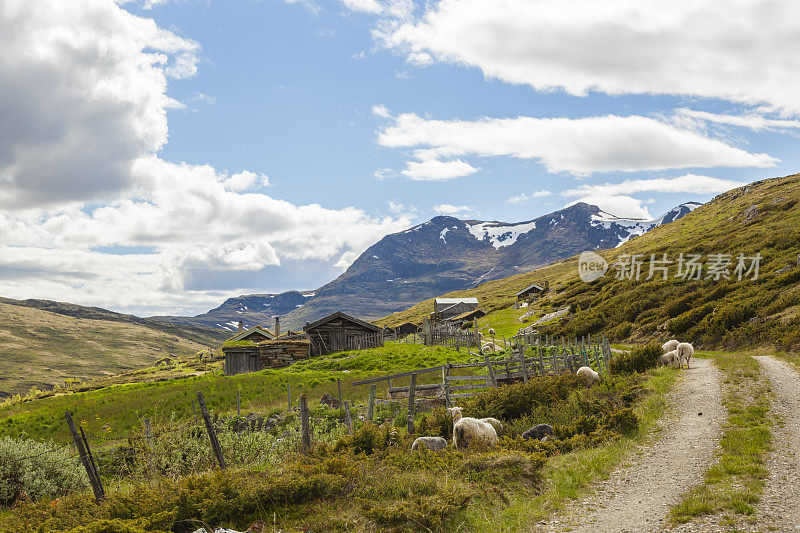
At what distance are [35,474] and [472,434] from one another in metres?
12.3

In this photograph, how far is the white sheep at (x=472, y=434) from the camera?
14531mm

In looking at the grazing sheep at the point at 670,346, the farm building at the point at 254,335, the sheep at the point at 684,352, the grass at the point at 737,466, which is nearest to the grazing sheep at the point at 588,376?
the grass at the point at 737,466

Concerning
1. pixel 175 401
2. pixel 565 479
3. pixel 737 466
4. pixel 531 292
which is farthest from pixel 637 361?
pixel 531 292

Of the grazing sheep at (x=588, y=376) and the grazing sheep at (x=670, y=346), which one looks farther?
the grazing sheep at (x=670, y=346)

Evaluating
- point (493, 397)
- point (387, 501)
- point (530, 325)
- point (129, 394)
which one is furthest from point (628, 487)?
point (530, 325)

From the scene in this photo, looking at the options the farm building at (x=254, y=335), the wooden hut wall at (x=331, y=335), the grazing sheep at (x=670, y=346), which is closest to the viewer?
the grazing sheep at (x=670, y=346)

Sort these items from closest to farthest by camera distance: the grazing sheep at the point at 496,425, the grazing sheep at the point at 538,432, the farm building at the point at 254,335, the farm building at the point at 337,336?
the grazing sheep at the point at 538,432, the grazing sheep at the point at 496,425, the farm building at the point at 337,336, the farm building at the point at 254,335

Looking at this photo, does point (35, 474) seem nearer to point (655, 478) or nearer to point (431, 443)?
point (431, 443)

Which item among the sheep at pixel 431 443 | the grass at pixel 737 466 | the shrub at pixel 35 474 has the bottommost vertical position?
the shrub at pixel 35 474

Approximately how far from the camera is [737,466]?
10.3 m

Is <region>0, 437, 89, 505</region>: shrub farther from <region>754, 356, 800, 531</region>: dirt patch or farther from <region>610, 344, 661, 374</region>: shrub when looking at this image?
<region>610, 344, 661, 374</region>: shrub

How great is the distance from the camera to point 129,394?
34.6 meters

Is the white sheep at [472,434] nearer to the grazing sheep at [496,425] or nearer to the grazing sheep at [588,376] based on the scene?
the grazing sheep at [496,425]

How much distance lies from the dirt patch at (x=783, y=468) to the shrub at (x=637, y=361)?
8009 millimetres
